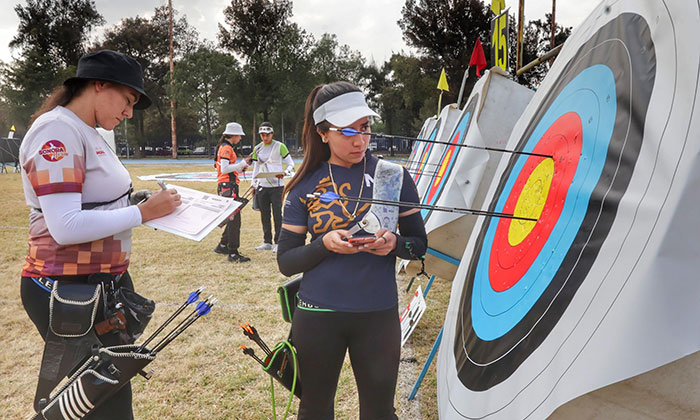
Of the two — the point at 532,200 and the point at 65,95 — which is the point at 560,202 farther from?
the point at 65,95

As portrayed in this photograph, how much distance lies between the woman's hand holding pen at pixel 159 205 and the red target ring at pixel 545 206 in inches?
46.4

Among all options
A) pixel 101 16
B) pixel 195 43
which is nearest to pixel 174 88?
pixel 195 43

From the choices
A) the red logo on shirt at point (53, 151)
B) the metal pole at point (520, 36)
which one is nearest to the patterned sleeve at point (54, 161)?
the red logo on shirt at point (53, 151)

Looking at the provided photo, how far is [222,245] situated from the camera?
618 cm

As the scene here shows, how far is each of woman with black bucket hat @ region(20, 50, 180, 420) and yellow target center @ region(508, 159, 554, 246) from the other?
1237 millimetres


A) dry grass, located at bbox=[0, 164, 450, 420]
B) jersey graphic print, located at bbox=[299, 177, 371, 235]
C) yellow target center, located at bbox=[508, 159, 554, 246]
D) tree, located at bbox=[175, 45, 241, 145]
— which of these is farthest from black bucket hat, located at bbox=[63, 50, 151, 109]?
tree, located at bbox=[175, 45, 241, 145]

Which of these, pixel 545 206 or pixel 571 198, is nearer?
pixel 571 198

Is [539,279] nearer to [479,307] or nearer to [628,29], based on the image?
[479,307]

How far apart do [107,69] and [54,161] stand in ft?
1.19

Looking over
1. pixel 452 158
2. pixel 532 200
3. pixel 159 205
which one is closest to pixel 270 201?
pixel 452 158

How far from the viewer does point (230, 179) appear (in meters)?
5.93

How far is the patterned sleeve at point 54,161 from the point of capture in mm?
1332

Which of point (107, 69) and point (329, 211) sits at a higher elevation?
point (107, 69)

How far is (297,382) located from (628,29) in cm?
155
